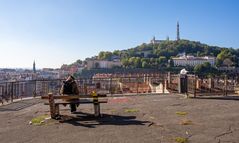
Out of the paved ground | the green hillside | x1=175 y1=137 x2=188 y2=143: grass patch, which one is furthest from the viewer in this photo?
the green hillside

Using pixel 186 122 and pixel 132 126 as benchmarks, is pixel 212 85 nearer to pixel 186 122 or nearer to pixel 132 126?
pixel 186 122

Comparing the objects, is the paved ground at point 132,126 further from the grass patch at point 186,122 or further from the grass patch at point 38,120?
the grass patch at point 38,120

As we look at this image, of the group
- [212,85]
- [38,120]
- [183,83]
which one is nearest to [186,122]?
[38,120]

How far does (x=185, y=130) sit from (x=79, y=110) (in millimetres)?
4898

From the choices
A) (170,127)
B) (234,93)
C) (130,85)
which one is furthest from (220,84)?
(170,127)

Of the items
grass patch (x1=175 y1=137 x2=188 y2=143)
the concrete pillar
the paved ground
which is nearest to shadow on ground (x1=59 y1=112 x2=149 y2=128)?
the paved ground

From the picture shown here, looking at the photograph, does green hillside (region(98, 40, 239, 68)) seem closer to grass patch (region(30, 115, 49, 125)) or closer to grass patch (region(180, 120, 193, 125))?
grass patch (region(30, 115, 49, 125))

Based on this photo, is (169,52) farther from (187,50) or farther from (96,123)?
(96,123)

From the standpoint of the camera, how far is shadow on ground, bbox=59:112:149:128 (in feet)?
28.8

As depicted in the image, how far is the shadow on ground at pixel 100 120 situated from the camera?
879 centimetres

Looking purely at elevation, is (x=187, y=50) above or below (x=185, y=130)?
above

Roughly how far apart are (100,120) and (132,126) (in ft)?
4.43

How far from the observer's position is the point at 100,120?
936 cm

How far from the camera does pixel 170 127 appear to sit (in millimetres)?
8102
